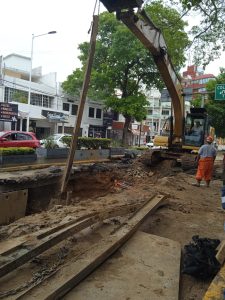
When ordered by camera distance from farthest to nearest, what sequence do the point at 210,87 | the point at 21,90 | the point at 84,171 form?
the point at 210,87, the point at 21,90, the point at 84,171

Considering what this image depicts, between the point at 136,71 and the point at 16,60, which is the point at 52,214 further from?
the point at 16,60

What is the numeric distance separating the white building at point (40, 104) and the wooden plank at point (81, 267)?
27.5 metres

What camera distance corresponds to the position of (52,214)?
6.99 m

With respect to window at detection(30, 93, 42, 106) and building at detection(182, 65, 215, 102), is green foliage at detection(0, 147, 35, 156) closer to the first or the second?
building at detection(182, 65, 215, 102)

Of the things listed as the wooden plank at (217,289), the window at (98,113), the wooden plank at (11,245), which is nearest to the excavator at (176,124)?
the wooden plank at (11,245)

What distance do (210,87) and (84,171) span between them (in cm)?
2882

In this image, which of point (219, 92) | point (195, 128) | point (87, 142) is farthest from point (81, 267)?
point (87, 142)

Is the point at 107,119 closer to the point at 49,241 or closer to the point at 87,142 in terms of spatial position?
the point at 87,142

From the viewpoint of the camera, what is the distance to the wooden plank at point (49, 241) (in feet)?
13.1

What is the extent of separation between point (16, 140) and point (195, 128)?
10.1m

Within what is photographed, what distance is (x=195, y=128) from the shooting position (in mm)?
15656

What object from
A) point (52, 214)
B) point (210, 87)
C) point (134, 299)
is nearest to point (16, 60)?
point (210, 87)

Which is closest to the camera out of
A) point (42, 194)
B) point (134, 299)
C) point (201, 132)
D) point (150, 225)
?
point (134, 299)

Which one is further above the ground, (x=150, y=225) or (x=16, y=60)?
(x=16, y=60)
